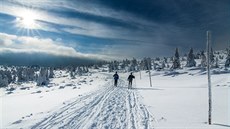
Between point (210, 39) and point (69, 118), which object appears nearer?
point (210, 39)

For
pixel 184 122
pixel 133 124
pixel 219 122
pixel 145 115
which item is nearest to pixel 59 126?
pixel 133 124

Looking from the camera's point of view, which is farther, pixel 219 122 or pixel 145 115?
pixel 145 115

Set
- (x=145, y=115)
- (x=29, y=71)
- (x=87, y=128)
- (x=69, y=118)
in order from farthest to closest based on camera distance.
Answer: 1. (x=29, y=71)
2. (x=145, y=115)
3. (x=69, y=118)
4. (x=87, y=128)

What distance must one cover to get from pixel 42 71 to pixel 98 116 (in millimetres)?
106768

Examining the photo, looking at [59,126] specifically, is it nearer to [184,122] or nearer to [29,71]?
[184,122]

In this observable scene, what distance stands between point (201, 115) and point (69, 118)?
258 inches

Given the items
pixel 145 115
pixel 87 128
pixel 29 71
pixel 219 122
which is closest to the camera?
pixel 87 128

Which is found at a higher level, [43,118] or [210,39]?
[210,39]

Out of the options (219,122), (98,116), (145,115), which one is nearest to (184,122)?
(219,122)

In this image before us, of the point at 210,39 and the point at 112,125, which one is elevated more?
the point at 210,39

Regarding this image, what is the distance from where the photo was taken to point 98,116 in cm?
1212

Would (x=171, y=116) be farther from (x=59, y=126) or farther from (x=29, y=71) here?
(x=29, y=71)

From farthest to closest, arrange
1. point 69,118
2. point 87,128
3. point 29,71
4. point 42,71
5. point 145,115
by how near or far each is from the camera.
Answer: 1. point 29,71
2. point 42,71
3. point 145,115
4. point 69,118
5. point 87,128

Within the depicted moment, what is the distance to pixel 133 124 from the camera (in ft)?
33.4
